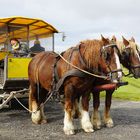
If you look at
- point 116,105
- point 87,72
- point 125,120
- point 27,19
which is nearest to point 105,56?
point 87,72

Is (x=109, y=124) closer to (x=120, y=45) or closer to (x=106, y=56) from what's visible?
(x=106, y=56)

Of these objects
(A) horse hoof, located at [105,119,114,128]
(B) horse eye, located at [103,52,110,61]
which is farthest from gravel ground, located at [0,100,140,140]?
(B) horse eye, located at [103,52,110,61]

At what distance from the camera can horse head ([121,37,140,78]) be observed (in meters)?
8.15

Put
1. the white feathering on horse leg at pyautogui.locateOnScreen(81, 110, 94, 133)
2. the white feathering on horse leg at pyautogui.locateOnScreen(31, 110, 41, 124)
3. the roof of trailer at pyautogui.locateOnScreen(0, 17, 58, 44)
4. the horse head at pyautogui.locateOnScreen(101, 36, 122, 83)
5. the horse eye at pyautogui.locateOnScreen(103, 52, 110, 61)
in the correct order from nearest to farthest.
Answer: the horse head at pyautogui.locateOnScreen(101, 36, 122, 83) → the horse eye at pyautogui.locateOnScreen(103, 52, 110, 61) → the white feathering on horse leg at pyautogui.locateOnScreen(81, 110, 94, 133) → the white feathering on horse leg at pyautogui.locateOnScreen(31, 110, 41, 124) → the roof of trailer at pyautogui.locateOnScreen(0, 17, 58, 44)

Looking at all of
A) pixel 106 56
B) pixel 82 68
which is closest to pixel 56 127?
pixel 82 68

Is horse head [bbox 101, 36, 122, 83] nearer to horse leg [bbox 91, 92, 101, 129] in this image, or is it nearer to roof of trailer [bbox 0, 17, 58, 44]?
horse leg [bbox 91, 92, 101, 129]

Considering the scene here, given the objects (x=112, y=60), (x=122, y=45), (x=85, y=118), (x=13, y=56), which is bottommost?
(x=85, y=118)

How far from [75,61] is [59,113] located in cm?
338

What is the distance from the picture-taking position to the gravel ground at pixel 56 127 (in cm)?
823

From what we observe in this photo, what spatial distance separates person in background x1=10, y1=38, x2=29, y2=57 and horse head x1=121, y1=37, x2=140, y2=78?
3.90m

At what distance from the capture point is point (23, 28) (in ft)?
38.2

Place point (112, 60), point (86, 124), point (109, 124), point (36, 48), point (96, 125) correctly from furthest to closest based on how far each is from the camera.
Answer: point (36, 48) < point (109, 124) < point (96, 125) < point (86, 124) < point (112, 60)

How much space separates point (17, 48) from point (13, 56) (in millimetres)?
359

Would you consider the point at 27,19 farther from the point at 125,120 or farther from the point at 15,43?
the point at 125,120
